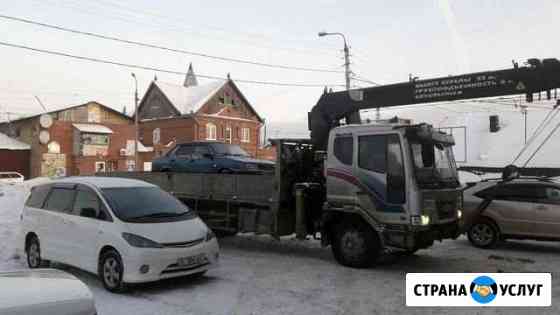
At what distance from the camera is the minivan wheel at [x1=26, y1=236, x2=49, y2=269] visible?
9.27 metres

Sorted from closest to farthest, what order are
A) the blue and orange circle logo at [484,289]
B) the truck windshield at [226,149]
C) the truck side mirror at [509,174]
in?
the blue and orange circle logo at [484,289]
the truck side mirror at [509,174]
the truck windshield at [226,149]

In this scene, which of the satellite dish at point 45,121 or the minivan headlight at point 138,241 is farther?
the satellite dish at point 45,121

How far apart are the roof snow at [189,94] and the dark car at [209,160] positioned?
4414 cm

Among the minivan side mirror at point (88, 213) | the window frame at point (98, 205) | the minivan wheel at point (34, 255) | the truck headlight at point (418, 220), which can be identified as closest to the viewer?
the window frame at point (98, 205)

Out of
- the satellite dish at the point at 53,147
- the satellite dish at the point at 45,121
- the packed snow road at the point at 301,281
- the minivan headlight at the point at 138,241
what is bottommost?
the packed snow road at the point at 301,281

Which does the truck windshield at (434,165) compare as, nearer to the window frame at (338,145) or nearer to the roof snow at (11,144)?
the window frame at (338,145)

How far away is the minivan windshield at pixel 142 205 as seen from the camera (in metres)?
8.15

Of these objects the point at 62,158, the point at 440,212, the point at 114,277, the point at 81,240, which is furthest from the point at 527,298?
the point at 62,158

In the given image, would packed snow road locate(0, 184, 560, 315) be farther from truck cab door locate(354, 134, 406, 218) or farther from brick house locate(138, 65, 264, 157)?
brick house locate(138, 65, 264, 157)

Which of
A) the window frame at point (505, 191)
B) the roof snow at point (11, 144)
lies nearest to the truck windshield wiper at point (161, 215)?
the window frame at point (505, 191)

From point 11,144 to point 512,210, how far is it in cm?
4657

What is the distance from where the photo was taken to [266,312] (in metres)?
6.68

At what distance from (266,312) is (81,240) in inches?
136

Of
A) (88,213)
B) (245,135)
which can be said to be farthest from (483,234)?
(245,135)
